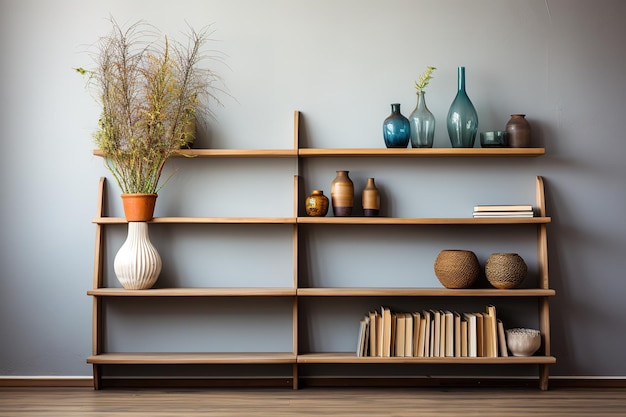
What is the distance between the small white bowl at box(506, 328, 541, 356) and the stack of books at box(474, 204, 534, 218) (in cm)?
64

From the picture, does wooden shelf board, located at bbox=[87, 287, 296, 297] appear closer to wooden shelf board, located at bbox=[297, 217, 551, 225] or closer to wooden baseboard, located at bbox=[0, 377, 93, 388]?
wooden shelf board, located at bbox=[297, 217, 551, 225]

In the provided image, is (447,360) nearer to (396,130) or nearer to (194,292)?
(396,130)

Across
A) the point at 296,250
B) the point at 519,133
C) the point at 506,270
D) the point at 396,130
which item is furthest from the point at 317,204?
the point at 519,133

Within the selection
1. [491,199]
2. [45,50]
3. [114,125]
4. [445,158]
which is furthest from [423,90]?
[45,50]

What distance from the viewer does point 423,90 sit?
3770 millimetres

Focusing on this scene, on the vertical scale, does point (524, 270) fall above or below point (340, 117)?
below

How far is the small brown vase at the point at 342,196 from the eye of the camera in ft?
11.8

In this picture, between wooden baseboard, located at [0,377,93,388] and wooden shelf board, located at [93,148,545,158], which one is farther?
wooden baseboard, located at [0,377,93,388]

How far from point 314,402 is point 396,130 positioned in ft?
4.92

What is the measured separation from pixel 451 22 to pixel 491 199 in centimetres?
105

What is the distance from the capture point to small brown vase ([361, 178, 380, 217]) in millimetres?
3607

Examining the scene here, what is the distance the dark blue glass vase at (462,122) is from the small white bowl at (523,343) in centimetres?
105

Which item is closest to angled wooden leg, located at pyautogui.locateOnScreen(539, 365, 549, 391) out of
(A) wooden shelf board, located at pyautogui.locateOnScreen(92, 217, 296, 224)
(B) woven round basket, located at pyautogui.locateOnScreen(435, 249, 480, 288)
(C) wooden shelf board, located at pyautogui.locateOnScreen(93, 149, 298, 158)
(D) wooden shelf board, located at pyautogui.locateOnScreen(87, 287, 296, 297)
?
(B) woven round basket, located at pyautogui.locateOnScreen(435, 249, 480, 288)

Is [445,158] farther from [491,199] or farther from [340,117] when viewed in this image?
[340,117]
